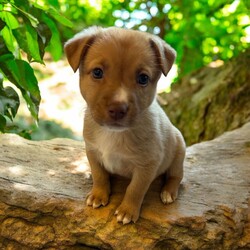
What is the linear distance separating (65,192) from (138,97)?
1.05 metres

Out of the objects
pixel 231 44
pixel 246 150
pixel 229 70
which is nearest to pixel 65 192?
pixel 246 150

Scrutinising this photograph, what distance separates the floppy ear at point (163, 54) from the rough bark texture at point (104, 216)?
3.68 feet

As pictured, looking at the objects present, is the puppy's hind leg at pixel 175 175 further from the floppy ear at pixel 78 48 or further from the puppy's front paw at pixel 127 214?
the floppy ear at pixel 78 48

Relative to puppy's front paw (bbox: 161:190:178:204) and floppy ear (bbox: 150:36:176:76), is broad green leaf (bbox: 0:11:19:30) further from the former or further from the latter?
puppy's front paw (bbox: 161:190:178:204)

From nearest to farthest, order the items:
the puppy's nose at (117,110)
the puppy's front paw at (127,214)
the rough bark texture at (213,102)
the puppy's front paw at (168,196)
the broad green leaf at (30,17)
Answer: the puppy's nose at (117,110)
the puppy's front paw at (127,214)
the broad green leaf at (30,17)
the puppy's front paw at (168,196)
the rough bark texture at (213,102)

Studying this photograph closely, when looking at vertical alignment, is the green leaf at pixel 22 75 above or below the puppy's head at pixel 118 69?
below

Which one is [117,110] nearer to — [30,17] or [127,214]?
[127,214]

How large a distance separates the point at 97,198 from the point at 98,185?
15cm

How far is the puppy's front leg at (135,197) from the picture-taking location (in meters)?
3.25

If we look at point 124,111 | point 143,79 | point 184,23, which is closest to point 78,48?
point 143,79

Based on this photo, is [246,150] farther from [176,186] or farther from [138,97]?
[138,97]

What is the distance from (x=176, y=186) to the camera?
370 centimetres

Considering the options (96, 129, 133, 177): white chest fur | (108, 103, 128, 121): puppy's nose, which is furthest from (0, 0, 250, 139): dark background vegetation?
(108, 103, 128, 121): puppy's nose

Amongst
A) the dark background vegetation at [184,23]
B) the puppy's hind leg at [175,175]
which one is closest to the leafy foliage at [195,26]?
the dark background vegetation at [184,23]
